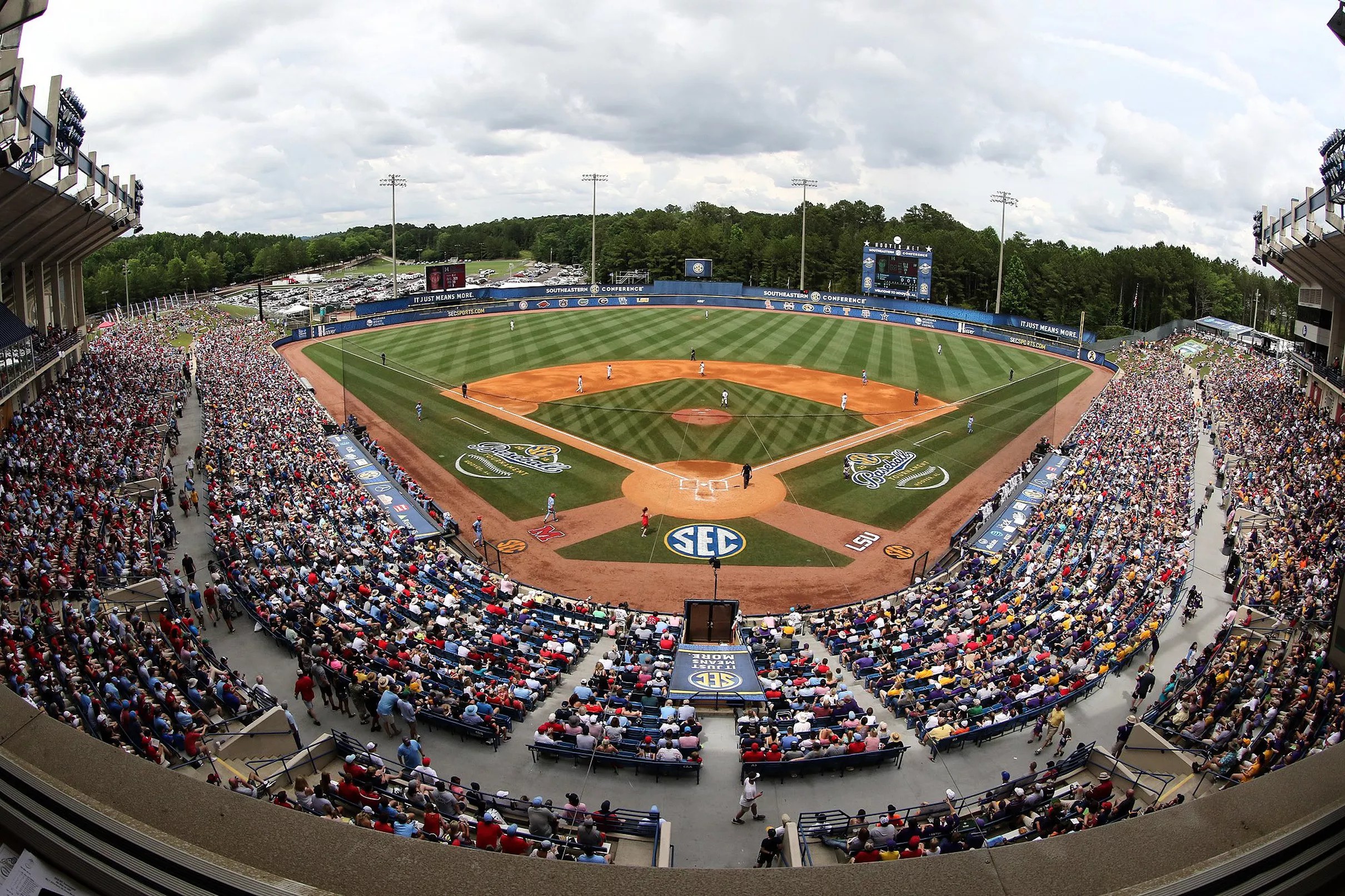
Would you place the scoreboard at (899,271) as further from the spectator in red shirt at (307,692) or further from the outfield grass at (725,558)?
the spectator in red shirt at (307,692)

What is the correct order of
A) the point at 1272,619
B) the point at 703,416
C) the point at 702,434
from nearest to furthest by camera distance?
the point at 1272,619, the point at 702,434, the point at 703,416

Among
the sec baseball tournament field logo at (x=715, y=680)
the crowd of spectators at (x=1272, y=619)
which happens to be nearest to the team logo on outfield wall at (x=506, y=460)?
the sec baseball tournament field logo at (x=715, y=680)

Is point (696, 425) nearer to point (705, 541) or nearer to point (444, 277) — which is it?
point (705, 541)

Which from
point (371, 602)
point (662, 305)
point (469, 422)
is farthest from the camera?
point (662, 305)

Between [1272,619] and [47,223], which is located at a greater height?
[47,223]

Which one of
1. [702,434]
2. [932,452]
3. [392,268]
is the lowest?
[932,452]

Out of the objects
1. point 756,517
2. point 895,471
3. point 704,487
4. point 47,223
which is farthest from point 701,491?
point 47,223

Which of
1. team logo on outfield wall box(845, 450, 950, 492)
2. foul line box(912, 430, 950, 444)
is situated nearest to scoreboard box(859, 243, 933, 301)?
foul line box(912, 430, 950, 444)
